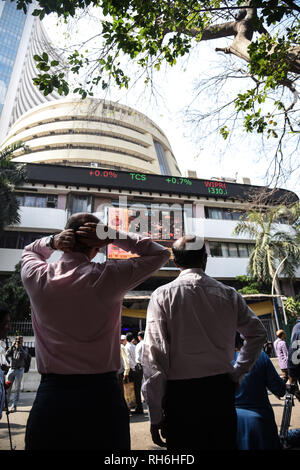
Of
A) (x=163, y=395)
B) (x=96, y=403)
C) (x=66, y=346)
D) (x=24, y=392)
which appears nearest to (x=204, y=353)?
(x=163, y=395)

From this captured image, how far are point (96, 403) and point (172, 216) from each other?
756 inches

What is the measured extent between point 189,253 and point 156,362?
717mm

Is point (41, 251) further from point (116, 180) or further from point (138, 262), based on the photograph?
point (116, 180)

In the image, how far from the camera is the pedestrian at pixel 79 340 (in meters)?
A: 1.22

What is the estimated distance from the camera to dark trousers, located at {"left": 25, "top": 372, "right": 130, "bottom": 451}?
1208 millimetres

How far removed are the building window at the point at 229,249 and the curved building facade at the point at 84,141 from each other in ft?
47.9

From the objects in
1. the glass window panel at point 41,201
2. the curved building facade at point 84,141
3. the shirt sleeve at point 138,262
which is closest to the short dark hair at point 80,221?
the shirt sleeve at point 138,262

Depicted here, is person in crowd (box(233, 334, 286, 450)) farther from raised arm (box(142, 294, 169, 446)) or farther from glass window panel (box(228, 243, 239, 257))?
glass window panel (box(228, 243, 239, 257))

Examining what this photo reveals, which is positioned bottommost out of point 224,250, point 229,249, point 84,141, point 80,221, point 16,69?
point 80,221

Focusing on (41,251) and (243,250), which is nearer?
(41,251)

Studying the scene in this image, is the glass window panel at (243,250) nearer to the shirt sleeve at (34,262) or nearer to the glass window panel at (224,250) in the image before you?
the glass window panel at (224,250)

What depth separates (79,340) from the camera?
1.33 meters

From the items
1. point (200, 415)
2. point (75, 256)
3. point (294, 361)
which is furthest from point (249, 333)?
point (294, 361)

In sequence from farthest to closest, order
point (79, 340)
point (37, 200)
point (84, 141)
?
point (84, 141)
point (37, 200)
point (79, 340)
